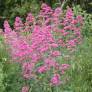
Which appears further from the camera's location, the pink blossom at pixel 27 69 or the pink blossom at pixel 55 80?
the pink blossom at pixel 27 69

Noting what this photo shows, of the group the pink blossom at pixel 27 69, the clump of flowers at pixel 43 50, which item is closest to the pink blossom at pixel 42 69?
the clump of flowers at pixel 43 50

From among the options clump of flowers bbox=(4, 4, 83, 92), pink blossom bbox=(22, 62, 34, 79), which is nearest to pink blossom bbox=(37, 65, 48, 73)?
clump of flowers bbox=(4, 4, 83, 92)

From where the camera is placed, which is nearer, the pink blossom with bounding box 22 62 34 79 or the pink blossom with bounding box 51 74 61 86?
the pink blossom with bounding box 51 74 61 86

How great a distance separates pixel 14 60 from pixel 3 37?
55 centimetres

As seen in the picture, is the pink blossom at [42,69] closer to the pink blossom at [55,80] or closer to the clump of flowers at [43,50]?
the clump of flowers at [43,50]

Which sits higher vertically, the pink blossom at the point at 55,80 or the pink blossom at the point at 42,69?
the pink blossom at the point at 42,69

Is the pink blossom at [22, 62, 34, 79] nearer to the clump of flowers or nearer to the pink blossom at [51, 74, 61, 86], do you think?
the clump of flowers

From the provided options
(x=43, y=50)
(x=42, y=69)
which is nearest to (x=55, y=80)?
(x=42, y=69)

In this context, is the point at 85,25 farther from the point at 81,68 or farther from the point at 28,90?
the point at 28,90

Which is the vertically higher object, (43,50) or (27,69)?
(43,50)

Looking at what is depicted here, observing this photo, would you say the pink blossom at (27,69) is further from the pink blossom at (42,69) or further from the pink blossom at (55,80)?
the pink blossom at (55,80)

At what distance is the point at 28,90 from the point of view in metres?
5.14

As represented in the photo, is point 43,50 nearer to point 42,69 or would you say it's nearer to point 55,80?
point 42,69

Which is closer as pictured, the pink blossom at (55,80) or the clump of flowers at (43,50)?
the pink blossom at (55,80)
